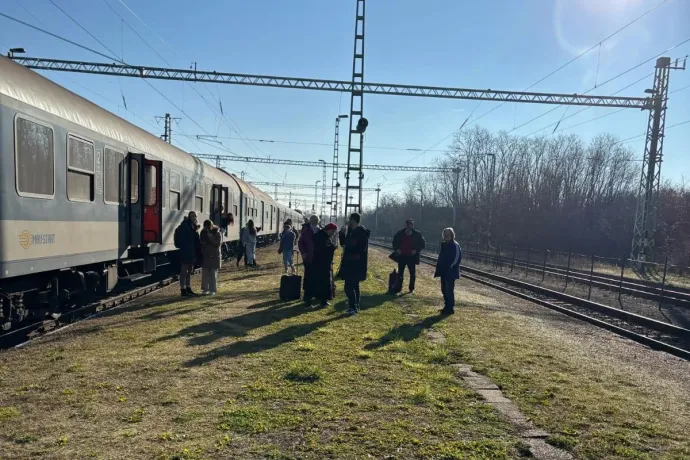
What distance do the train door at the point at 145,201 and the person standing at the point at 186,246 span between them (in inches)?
32.0

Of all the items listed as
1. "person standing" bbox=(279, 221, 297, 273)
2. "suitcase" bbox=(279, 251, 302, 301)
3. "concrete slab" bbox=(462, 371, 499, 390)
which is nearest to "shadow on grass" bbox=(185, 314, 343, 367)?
"suitcase" bbox=(279, 251, 302, 301)

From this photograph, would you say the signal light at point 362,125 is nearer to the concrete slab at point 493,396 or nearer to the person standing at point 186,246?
the person standing at point 186,246

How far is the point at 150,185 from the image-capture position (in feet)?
36.5

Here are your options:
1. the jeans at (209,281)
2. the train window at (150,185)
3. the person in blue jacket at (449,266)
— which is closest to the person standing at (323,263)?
the person in blue jacket at (449,266)

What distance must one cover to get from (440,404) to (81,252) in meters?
6.27

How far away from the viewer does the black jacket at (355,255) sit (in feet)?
29.3

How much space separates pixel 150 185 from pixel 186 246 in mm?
1812

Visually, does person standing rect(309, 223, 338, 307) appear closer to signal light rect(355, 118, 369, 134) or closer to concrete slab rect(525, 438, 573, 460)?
concrete slab rect(525, 438, 573, 460)

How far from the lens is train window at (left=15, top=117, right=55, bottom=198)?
6.23 m

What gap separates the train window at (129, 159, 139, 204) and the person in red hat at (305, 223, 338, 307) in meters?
3.97

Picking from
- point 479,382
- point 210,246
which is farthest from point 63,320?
point 479,382

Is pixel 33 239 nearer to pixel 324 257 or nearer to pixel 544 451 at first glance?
pixel 324 257

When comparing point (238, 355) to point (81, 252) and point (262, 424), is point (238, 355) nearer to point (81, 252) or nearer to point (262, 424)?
point (262, 424)

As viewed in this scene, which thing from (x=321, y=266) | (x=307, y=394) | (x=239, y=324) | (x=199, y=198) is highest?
(x=199, y=198)
